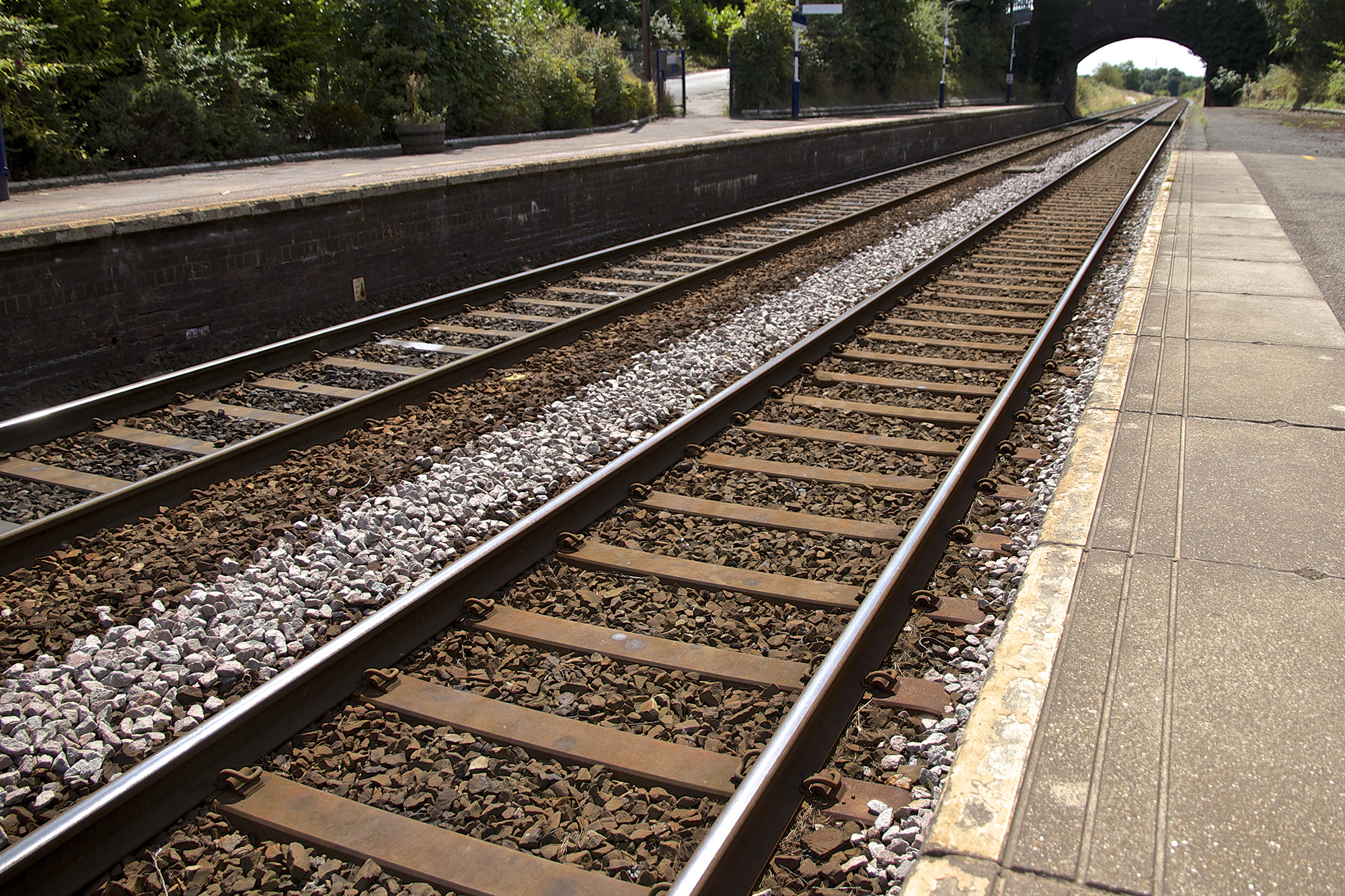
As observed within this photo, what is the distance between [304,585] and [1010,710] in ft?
8.86

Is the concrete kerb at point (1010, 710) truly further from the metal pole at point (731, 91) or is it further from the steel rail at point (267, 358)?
the metal pole at point (731, 91)

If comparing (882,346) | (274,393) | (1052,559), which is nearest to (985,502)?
(1052,559)

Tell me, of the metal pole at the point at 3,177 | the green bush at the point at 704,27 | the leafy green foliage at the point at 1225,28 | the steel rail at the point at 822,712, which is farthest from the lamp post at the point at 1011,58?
the steel rail at the point at 822,712

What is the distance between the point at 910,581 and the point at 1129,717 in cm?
110

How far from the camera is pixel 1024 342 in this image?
24.6 feet

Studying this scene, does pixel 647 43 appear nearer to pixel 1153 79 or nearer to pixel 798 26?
pixel 798 26

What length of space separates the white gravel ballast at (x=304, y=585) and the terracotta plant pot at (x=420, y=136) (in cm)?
1128

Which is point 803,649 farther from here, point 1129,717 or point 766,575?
point 1129,717

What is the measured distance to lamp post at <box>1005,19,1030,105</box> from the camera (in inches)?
2335

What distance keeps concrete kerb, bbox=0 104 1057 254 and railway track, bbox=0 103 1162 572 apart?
114cm

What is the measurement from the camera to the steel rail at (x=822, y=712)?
246 centimetres

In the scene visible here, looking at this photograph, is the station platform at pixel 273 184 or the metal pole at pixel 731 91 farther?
the metal pole at pixel 731 91

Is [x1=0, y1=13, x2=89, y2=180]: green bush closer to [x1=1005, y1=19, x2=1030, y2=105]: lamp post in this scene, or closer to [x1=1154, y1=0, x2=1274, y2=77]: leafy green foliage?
[x1=1005, y1=19, x2=1030, y2=105]: lamp post

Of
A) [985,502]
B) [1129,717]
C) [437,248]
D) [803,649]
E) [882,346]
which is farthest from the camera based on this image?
[437,248]
